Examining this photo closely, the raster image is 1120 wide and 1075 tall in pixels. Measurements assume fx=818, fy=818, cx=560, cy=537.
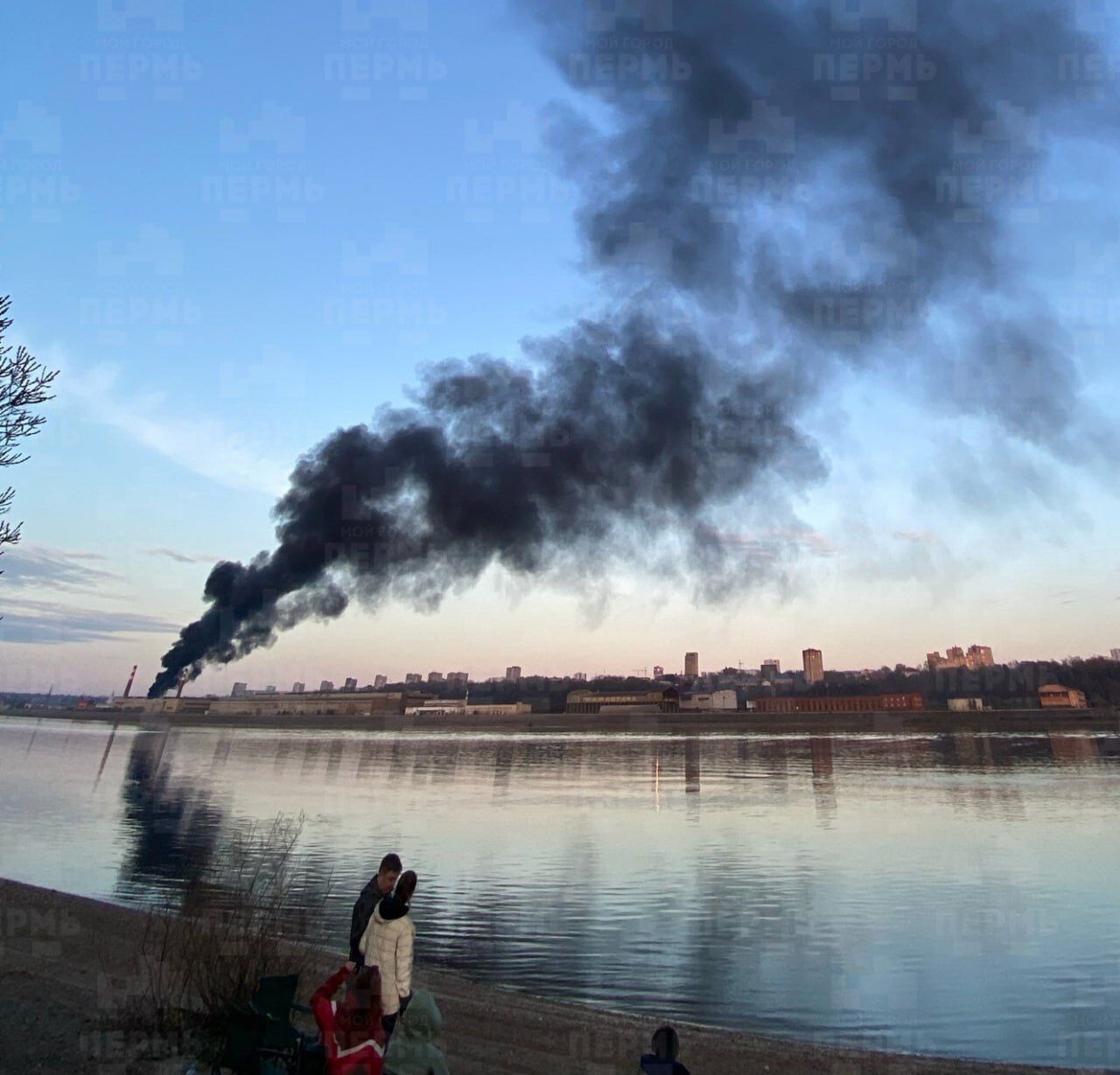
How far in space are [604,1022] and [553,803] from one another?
24082 millimetres

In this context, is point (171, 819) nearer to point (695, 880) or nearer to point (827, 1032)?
point (695, 880)

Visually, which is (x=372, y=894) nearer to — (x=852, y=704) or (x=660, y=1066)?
(x=660, y=1066)

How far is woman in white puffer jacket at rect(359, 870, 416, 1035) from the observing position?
5914 millimetres

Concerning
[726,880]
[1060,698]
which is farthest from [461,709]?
[726,880]

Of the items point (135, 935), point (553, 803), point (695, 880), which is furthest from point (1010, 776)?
point (135, 935)

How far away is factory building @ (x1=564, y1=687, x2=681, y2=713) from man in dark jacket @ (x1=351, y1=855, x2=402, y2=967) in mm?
163973

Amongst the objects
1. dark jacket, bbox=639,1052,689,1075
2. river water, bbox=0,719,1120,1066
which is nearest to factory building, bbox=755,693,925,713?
river water, bbox=0,719,1120,1066

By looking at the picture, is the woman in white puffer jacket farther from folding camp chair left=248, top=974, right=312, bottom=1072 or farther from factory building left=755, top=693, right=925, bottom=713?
factory building left=755, top=693, right=925, bottom=713

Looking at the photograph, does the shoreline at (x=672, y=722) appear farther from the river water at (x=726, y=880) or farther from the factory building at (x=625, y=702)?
the river water at (x=726, y=880)

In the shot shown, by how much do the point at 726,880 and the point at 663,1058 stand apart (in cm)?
1363

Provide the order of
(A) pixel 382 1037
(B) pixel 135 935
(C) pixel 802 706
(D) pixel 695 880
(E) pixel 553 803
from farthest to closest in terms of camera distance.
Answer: (C) pixel 802 706 < (E) pixel 553 803 < (D) pixel 695 880 < (B) pixel 135 935 < (A) pixel 382 1037

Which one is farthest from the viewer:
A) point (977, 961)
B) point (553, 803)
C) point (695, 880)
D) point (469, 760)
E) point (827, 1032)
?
point (469, 760)

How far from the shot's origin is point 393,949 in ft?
19.5

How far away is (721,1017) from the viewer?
369 inches
